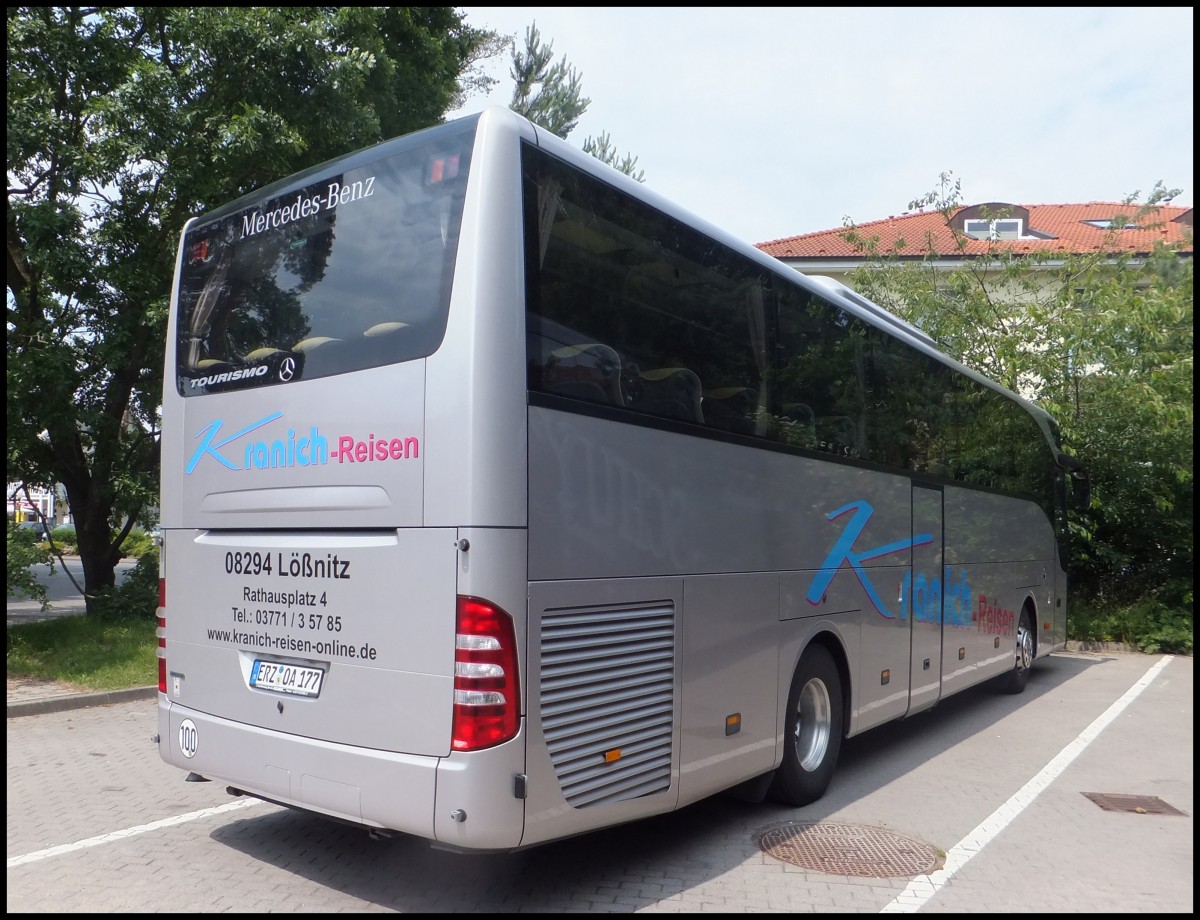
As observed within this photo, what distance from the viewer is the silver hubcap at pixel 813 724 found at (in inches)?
266

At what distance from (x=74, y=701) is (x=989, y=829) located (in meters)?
8.12

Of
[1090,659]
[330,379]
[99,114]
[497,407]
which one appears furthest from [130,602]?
[1090,659]

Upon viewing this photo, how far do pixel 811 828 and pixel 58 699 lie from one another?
7.21 meters

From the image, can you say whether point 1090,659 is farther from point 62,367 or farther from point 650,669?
point 62,367

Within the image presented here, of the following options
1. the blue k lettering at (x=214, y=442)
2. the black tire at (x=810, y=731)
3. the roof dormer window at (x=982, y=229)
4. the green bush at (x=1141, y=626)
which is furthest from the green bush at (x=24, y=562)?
the roof dormer window at (x=982, y=229)

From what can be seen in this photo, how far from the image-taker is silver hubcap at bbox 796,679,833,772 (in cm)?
675

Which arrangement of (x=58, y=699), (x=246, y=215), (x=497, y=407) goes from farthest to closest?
(x=58, y=699)
(x=246, y=215)
(x=497, y=407)

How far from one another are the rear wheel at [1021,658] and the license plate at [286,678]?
355 inches

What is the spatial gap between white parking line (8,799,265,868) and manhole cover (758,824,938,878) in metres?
3.30

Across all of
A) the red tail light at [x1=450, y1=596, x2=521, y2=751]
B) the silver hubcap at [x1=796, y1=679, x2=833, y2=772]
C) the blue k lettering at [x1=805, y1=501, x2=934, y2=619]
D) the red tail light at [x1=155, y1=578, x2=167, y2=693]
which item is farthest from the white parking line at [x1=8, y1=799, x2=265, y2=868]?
the blue k lettering at [x1=805, y1=501, x2=934, y2=619]

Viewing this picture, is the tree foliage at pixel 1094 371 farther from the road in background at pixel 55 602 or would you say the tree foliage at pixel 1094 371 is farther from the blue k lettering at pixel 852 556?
the road in background at pixel 55 602

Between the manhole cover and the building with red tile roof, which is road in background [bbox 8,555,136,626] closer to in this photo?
the manhole cover

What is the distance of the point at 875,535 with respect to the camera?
7.70m

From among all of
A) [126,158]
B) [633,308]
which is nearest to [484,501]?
[633,308]
